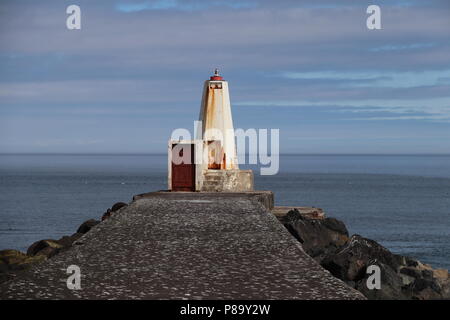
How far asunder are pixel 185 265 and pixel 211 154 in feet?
37.4

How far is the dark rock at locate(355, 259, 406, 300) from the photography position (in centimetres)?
955

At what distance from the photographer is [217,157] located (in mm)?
17984

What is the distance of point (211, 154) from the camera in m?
18.0

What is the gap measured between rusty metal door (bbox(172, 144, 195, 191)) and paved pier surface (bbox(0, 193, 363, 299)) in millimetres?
5919

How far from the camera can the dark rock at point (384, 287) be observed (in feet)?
31.3

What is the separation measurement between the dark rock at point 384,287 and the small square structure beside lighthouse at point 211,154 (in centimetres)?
662

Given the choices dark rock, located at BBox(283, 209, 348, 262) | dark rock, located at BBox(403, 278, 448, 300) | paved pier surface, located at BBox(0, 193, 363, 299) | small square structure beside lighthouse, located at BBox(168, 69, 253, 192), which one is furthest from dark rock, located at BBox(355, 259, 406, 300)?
small square structure beside lighthouse, located at BBox(168, 69, 253, 192)

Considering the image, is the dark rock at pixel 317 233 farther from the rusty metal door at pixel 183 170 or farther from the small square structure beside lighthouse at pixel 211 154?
the rusty metal door at pixel 183 170

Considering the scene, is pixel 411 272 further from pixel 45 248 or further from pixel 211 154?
pixel 45 248

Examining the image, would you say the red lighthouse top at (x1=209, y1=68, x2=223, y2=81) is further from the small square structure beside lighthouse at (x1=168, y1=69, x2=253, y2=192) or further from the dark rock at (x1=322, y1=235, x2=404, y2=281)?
the dark rock at (x1=322, y1=235, x2=404, y2=281)

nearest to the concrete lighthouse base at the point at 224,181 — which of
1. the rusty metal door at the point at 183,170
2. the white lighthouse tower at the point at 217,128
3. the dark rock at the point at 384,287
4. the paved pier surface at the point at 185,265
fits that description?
the rusty metal door at the point at 183,170
